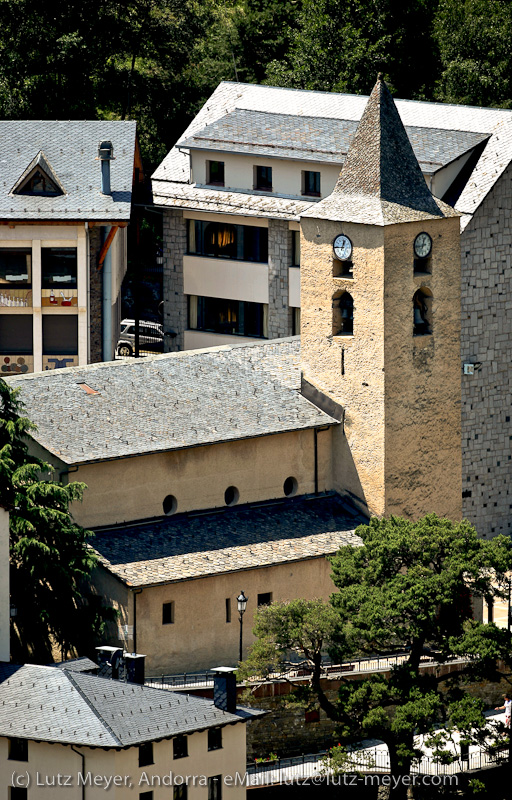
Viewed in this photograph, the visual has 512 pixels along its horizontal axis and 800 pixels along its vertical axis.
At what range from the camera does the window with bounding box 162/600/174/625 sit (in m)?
74.6

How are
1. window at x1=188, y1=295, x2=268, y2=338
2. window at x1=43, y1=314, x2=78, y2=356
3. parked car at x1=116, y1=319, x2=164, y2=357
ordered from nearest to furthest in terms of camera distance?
1. window at x1=43, y1=314, x2=78, y2=356
2. window at x1=188, y1=295, x2=268, y2=338
3. parked car at x1=116, y1=319, x2=164, y2=357

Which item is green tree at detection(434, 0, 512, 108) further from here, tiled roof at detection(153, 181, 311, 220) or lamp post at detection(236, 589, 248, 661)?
lamp post at detection(236, 589, 248, 661)

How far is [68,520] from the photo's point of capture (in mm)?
72562

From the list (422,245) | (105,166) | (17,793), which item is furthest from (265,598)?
(105,166)

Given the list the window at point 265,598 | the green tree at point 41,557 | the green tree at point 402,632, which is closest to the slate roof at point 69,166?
the green tree at point 41,557

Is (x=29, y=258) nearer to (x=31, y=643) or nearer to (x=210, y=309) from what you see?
(x=210, y=309)

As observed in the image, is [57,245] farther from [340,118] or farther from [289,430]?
[289,430]

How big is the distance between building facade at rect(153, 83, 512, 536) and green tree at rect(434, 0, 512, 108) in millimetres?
13818

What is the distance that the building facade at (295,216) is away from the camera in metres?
85.6

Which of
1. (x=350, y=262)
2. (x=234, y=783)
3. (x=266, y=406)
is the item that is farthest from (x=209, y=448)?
(x=234, y=783)

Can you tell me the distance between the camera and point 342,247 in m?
78.4

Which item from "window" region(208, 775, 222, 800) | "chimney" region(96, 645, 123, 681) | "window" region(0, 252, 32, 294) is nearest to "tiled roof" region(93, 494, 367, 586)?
"chimney" region(96, 645, 123, 681)

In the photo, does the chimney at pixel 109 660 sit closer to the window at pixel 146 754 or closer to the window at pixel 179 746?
the window at pixel 179 746

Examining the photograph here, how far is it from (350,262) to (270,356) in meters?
5.86
